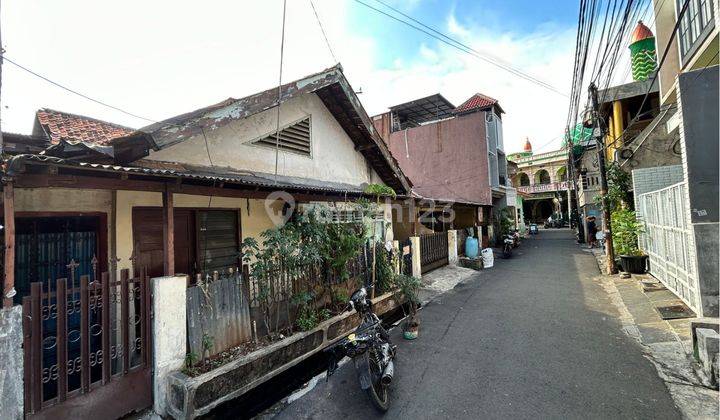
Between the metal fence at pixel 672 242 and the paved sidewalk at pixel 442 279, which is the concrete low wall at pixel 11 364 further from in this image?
the metal fence at pixel 672 242

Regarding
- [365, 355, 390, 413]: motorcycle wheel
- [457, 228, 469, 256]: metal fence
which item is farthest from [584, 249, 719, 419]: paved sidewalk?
[457, 228, 469, 256]: metal fence

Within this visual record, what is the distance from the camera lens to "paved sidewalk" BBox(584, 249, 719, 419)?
11.2ft

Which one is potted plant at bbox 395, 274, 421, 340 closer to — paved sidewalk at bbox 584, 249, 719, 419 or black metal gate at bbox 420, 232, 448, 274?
paved sidewalk at bbox 584, 249, 719, 419

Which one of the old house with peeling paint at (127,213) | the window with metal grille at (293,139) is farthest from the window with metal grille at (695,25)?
the window with metal grille at (293,139)

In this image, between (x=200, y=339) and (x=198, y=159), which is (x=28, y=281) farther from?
(x=198, y=159)

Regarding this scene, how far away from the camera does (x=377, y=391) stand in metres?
3.57

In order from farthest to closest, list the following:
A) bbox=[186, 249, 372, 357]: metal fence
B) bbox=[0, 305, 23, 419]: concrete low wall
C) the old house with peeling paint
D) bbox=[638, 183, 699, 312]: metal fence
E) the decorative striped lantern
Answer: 1. the decorative striped lantern
2. bbox=[638, 183, 699, 312]: metal fence
3. bbox=[186, 249, 372, 357]: metal fence
4. the old house with peeling paint
5. bbox=[0, 305, 23, 419]: concrete low wall

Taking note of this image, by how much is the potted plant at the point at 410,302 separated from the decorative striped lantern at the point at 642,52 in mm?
Answer: 14896

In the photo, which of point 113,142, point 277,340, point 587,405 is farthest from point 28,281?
point 587,405

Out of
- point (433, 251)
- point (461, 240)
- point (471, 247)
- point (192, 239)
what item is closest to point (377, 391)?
point (192, 239)

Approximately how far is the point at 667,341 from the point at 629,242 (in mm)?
5337

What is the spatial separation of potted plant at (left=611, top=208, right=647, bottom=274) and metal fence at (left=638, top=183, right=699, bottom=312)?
35 cm

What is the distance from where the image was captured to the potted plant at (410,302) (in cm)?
562

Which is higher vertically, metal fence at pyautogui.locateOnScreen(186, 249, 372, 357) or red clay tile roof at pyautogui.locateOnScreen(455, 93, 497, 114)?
red clay tile roof at pyautogui.locateOnScreen(455, 93, 497, 114)
